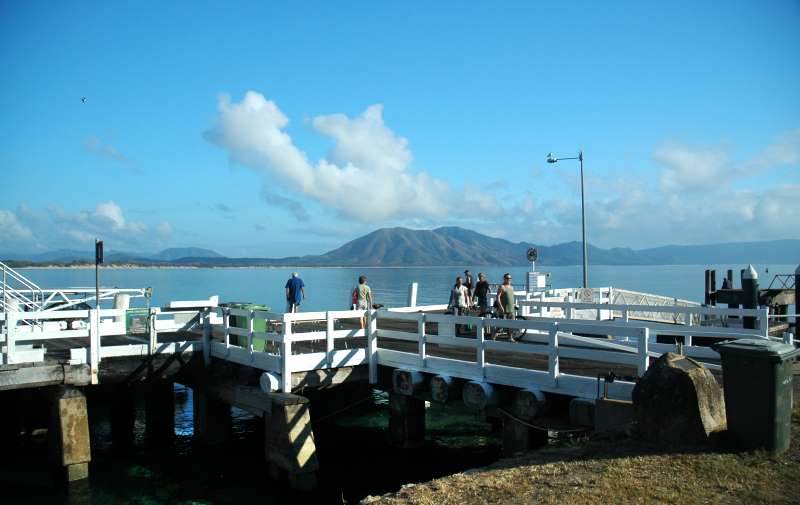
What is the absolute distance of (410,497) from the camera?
307 inches

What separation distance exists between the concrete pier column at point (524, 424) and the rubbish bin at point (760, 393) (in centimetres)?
339

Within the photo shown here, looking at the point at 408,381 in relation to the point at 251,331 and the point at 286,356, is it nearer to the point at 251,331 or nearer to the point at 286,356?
the point at 286,356

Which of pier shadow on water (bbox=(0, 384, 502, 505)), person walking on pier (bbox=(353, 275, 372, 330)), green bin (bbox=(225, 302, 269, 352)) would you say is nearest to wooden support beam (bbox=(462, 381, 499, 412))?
pier shadow on water (bbox=(0, 384, 502, 505))

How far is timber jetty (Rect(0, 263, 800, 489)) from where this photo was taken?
11195 millimetres

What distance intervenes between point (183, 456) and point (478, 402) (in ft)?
26.1

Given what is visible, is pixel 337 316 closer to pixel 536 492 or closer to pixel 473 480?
pixel 473 480

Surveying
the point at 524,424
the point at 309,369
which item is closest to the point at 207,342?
the point at 309,369

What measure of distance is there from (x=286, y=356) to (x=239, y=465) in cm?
360

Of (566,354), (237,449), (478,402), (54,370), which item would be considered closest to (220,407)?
(237,449)

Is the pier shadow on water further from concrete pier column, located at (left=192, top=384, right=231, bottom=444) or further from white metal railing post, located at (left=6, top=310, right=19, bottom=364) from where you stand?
white metal railing post, located at (left=6, top=310, right=19, bottom=364)

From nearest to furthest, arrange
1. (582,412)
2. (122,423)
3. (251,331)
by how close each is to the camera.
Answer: (582,412), (251,331), (122,423)

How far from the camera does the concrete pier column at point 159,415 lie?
16.8 metres

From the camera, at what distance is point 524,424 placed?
447 inches

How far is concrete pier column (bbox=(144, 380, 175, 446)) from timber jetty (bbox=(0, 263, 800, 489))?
3cm
